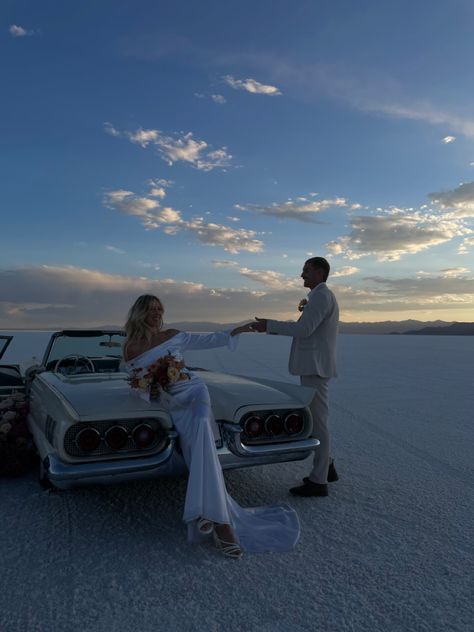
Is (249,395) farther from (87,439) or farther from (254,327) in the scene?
(87,439)

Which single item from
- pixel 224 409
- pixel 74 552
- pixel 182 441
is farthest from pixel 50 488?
→ pixel 224 409

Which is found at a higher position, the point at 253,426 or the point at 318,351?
the point at 318,351

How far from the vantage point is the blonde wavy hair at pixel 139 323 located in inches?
150

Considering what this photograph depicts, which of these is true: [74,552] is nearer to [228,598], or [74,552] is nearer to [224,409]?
[228,598]

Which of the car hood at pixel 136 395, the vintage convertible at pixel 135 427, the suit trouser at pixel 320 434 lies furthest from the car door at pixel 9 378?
the suit trouser at pixel 320 434

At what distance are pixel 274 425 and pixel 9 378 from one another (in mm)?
3361

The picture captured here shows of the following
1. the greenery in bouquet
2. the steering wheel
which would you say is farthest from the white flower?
the greenery in bouquet

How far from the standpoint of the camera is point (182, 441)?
3494 millimetres

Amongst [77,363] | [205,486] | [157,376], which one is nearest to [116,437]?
[157,376]

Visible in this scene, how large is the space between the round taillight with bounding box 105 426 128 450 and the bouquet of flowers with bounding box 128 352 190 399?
385 millimetres

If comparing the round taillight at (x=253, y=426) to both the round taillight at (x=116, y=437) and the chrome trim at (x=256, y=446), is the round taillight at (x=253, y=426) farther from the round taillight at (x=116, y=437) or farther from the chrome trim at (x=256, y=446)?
the round taillight at (x=116, y=437)

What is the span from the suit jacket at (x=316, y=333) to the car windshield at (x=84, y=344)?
1.77 metres

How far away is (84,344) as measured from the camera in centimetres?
539

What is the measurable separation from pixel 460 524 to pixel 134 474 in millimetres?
2289
